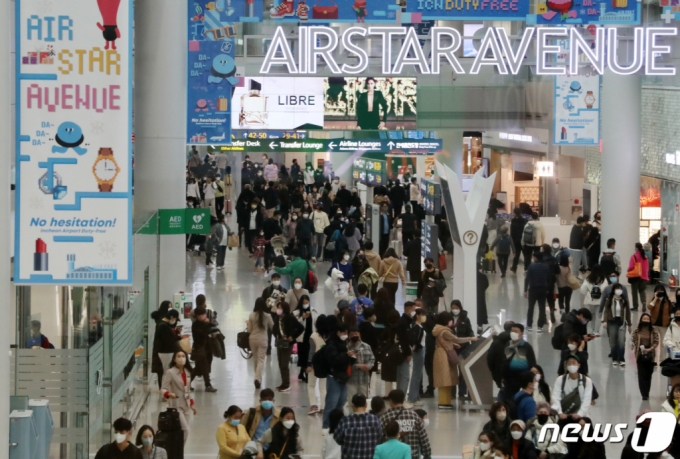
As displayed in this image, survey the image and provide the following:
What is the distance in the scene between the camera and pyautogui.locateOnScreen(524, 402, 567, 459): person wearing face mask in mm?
10727

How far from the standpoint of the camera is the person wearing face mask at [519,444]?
10500 mm

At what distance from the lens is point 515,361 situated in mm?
13391

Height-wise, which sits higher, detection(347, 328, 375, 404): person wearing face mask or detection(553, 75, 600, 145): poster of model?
detection(553, 75, 600, 145): poster of model

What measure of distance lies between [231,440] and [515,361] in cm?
380

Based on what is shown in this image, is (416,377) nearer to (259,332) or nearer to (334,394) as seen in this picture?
(334,394)

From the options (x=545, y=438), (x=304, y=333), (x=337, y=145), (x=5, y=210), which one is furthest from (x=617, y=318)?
(x=337, y=145)

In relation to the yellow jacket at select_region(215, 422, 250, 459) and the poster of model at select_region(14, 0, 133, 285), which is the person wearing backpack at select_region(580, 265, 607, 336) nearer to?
the yellow jacket at select_region(215, 422, 250, 459)

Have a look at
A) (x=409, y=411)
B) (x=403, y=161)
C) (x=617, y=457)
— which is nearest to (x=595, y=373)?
(x=617, y=457)

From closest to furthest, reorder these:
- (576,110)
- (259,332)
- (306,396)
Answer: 1. (306,396)
2. (259,332)
3. (576,110)

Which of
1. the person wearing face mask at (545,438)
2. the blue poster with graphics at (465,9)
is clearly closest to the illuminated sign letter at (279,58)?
the blue poster with graphics at (465,9)

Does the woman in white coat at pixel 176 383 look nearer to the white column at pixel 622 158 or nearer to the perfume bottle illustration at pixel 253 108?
the white column at pixel 622 158

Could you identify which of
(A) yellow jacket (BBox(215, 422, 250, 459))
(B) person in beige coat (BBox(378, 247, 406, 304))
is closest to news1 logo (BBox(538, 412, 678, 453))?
(A) yellow jacket (BBox(215, 422, 250, 459))

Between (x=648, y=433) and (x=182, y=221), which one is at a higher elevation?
(x=182, y=221)

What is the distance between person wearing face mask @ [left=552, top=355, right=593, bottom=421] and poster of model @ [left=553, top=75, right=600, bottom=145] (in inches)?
515
